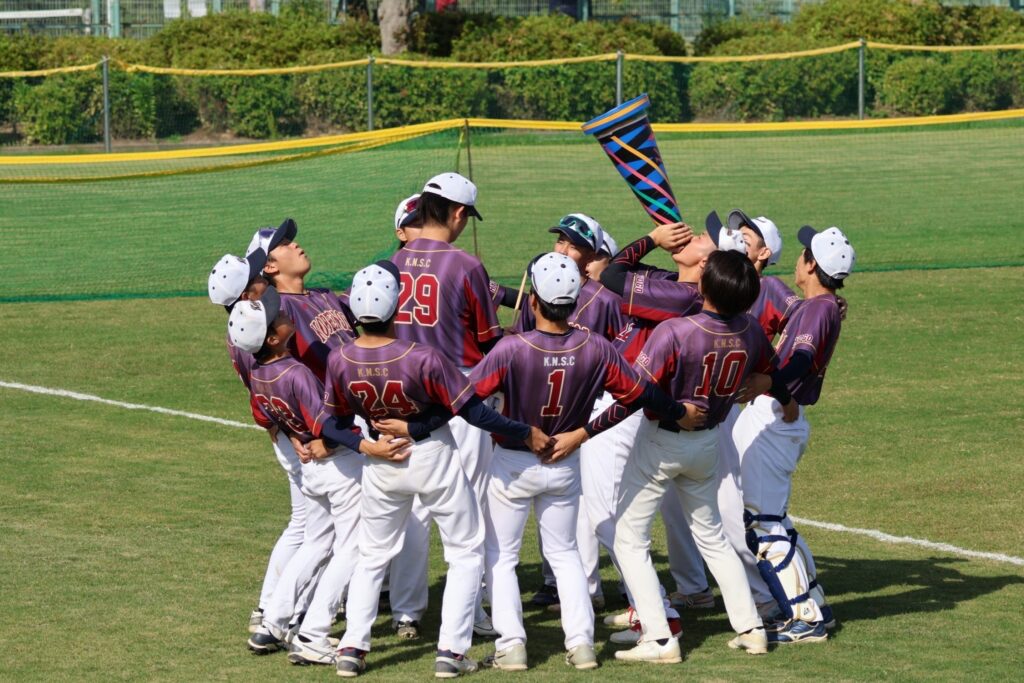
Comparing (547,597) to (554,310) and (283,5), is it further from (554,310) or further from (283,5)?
(283,5)

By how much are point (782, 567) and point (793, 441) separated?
0.71 m

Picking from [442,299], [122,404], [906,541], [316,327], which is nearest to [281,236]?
[316,327]

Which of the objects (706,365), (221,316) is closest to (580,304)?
(706,365)

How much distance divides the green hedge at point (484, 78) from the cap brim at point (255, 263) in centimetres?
2618

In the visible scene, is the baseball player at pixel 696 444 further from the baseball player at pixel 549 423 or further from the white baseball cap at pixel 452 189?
the white baseball cap at pixel 452 189

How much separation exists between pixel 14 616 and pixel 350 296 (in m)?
2.81

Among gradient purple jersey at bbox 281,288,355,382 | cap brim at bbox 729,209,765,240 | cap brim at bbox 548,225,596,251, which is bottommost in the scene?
gradient purple jersey at bbox 281,288,355,382

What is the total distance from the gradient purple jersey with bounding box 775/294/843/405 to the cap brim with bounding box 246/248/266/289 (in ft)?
9.09

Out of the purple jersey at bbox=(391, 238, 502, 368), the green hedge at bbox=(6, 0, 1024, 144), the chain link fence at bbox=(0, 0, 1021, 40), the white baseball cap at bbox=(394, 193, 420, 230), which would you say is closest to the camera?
the purple jersey at bbox=(391, 238, 502, 368)

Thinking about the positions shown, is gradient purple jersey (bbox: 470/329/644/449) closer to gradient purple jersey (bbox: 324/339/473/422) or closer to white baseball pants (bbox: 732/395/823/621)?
gradient purple jersey (bbox: 324/339/473/422)

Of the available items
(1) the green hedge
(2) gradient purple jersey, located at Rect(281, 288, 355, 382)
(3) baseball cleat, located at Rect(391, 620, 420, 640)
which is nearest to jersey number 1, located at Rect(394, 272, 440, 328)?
(2) gradient purple jersey, located at Rect(281, 288, 355, 382)

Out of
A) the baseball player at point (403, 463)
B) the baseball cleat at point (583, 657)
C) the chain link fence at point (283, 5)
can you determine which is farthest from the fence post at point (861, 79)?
the baseball cleat at point (583, 657)

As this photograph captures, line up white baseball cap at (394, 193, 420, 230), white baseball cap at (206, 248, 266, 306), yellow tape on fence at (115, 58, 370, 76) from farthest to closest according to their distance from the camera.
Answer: yellow tape on fence at (115, 58, 370, 76)
white baseball cap at (394, 193, 420, 230)
white baseball cap at (206, 248, 266, 306)

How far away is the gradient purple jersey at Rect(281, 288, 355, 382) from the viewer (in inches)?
322
